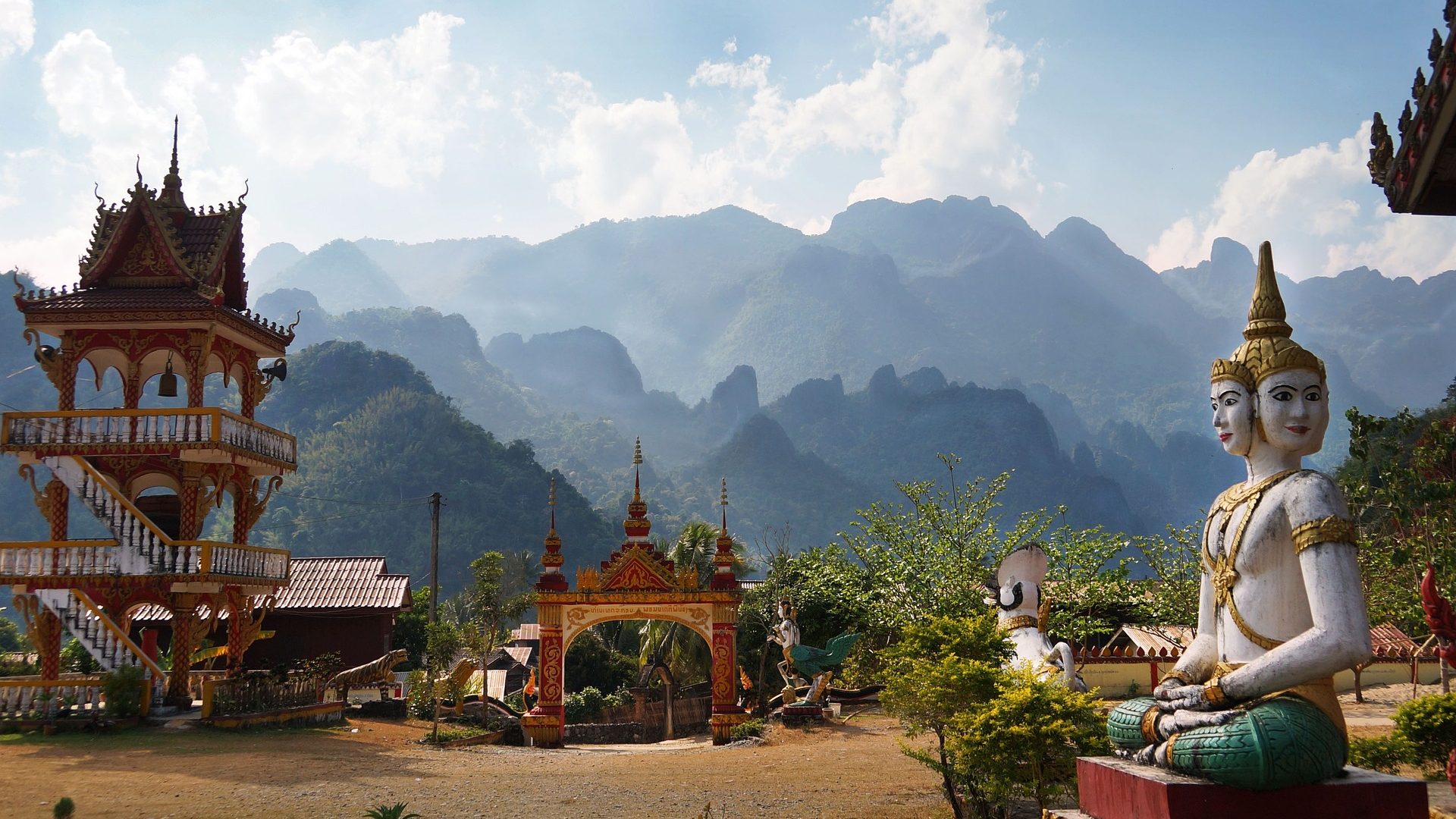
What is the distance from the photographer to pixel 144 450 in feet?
65.5

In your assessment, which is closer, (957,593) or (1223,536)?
(1223,536)

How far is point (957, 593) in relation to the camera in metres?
17.6

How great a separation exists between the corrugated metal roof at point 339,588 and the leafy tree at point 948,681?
19333 millimetres

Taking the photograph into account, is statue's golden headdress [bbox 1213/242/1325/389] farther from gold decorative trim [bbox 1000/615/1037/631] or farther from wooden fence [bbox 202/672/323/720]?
wooden fence [bbox 202/672/323/720]

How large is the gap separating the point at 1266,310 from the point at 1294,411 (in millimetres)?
747

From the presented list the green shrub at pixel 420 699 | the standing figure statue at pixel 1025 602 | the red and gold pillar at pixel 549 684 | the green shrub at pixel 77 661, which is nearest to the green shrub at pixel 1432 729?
the standing figure statue at pixel 1025 602

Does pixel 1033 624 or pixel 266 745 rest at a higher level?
pixel 1033 624

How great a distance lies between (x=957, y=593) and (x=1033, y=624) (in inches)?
175

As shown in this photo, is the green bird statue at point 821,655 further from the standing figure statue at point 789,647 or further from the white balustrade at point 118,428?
the white balustrade at point 118,428

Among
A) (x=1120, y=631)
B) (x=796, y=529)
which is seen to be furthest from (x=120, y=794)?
(x=796, y=529)

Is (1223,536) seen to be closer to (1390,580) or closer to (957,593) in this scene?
(957,593)

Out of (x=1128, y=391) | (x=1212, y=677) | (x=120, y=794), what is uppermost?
(x=1128, y=391)

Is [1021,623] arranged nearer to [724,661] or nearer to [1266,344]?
[1266,344]

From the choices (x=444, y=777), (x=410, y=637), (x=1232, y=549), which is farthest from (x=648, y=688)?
(x=1232, y=549)
